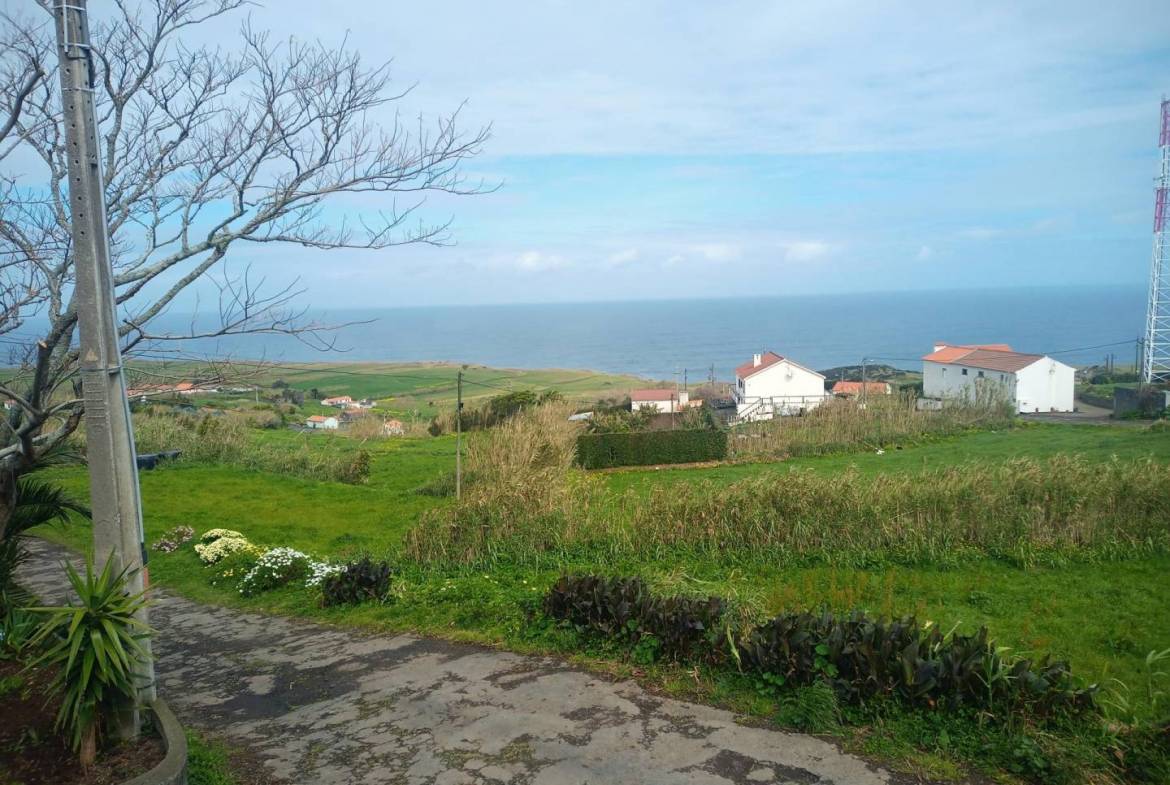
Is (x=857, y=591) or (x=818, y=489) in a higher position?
(x=818, y=489)

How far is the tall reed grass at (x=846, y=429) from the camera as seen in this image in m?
22.2

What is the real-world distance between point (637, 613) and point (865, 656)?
1765 mm

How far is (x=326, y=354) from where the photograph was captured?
6566mm

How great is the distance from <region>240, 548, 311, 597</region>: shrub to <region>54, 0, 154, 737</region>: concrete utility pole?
4.48 meters

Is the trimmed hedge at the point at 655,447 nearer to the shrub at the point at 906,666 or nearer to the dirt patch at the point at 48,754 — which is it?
the shrub at the point at 906,666

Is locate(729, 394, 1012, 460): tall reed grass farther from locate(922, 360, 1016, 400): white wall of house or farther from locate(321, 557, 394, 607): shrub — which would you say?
locate(321, 557, 394, 607): shrub

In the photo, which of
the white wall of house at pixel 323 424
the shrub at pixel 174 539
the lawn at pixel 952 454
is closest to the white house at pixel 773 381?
the lawn at pixel 952 454

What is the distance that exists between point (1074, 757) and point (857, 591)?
13.0ft

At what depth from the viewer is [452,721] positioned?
16.9 ft

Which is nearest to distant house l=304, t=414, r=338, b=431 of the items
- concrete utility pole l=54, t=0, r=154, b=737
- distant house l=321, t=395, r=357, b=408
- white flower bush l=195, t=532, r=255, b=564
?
distant house l=321, t=395, r=357, b=408

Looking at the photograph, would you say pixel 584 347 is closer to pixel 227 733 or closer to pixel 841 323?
pixel 841 323

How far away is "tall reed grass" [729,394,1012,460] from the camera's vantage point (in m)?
22.2

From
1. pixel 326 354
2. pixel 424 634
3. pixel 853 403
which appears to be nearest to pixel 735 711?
pixel 424 634

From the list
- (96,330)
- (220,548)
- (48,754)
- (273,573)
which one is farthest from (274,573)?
(96,330)
